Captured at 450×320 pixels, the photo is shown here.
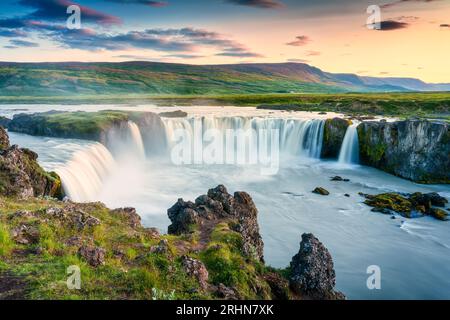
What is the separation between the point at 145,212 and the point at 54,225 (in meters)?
15.5

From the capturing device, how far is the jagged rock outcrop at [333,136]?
161ft

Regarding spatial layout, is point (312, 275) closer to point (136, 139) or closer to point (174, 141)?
point (136, 139)

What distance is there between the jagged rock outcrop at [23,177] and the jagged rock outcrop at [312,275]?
1270cm

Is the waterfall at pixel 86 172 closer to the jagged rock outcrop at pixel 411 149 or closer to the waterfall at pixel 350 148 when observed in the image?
the waterfall at pixel 350 148

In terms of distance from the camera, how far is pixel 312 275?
13.0 m

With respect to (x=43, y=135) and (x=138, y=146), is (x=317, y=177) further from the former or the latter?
(x=43, y=135)

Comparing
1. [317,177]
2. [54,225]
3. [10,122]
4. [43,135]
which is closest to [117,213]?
[54,225]

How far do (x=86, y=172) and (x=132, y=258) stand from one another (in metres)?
21.3

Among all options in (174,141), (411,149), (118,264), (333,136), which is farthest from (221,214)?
(174,141)

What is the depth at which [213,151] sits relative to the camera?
56031 mm

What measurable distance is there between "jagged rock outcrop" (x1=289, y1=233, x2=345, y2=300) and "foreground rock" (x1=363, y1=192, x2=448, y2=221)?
16670 mm

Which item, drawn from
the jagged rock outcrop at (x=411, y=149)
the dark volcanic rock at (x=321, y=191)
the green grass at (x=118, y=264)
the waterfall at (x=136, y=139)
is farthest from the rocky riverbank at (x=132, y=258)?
the waterfall at (x=136, y=139)

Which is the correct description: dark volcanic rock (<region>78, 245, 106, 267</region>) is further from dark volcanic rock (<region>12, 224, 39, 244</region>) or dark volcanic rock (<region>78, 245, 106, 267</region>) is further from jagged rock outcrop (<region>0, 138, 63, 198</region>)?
jagged rock outcrop (<region>0, 138, 63, 198</region>)

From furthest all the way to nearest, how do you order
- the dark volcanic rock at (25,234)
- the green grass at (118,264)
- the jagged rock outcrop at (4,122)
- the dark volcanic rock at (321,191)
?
the jagged rock outcrop at (4,122), the dark volcanic rock at (321,191), the dark volcanic rock at (25,234), the green grass at (118,264)
